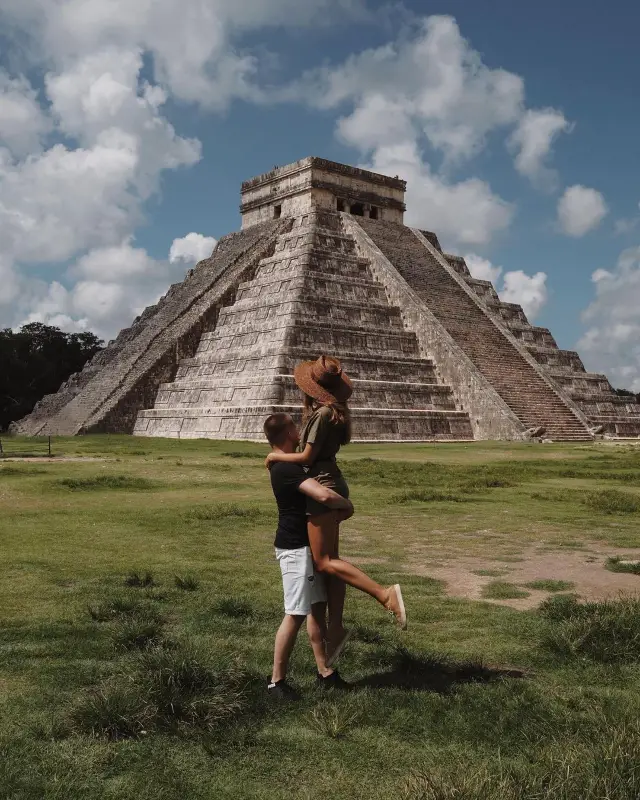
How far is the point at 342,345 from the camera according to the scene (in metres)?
33.9

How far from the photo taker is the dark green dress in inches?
202

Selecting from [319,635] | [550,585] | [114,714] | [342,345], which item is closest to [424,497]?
[550,585]

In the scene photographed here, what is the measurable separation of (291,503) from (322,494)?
29 cm

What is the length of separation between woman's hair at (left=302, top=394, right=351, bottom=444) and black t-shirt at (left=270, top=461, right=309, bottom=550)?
395 mm

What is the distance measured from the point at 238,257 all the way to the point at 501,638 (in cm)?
3876

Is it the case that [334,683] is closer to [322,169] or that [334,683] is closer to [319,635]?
[319,635]

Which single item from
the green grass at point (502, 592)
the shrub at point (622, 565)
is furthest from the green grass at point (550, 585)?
the shrub at point (622, 565)

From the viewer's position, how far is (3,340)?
5284 cm

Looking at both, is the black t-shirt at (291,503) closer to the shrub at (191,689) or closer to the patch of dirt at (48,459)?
the shrub at (191,689)

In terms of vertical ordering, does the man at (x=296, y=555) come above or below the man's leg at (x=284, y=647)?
above

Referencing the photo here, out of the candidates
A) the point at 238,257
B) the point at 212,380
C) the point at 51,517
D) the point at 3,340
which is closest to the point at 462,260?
the point at 238,257

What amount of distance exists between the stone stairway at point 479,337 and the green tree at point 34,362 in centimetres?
2498

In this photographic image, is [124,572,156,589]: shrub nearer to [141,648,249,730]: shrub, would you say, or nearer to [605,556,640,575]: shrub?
[141,648,249,730]: shrub

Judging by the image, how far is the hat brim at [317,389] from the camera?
5.30 m
